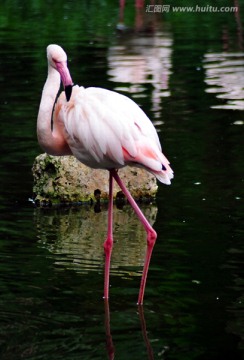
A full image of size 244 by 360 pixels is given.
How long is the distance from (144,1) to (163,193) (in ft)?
46.7

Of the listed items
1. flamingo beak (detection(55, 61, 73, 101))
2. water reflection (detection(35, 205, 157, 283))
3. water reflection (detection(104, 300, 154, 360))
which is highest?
flamingo beak (detection(55, 61, 73, 101))

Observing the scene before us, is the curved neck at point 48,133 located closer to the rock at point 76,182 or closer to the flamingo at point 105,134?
the flamingo at point 105,134

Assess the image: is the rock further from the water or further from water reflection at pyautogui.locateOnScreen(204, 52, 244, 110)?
water reflection at pyautogui.locateOnScreen(204, 52, 244, 110)

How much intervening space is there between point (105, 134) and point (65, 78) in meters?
0.51

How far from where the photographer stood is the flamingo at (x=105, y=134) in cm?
620

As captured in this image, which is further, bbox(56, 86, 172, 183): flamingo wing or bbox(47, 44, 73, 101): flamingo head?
bbox(47, 44, 73, 101): flamingo head

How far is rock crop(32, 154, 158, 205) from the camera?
821cm

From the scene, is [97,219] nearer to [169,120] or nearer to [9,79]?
[169,120]

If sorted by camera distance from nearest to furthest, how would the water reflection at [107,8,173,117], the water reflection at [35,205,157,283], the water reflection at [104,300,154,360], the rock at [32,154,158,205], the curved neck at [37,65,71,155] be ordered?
the water reflection at [104,300,154,360] < the curved neck at [37,65,71,155] < the water reflection at [35,205,157,283] < the rock at [32,154,158,205] < the water reflection at [107,8,173,117]

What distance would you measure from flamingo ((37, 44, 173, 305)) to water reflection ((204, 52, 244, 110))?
5.21m

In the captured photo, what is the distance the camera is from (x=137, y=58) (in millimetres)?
15125

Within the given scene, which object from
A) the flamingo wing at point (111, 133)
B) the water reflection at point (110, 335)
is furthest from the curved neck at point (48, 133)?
the water reflection at point (110, 335)

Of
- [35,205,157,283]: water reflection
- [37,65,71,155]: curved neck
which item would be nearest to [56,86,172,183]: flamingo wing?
[37,65,71,155]: curved neck

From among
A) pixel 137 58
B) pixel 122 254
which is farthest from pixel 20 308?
pixel 137 58
